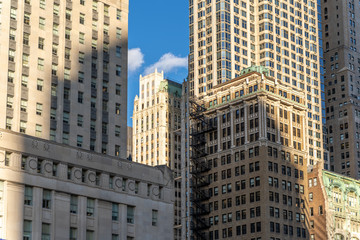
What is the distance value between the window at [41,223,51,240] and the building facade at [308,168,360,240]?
303 feet

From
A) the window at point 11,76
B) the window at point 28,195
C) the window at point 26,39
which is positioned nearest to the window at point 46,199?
the window at point 28,195

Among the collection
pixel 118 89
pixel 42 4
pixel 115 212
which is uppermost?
pixel 42 4

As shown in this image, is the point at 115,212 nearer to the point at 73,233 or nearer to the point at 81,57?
the point at 73,233

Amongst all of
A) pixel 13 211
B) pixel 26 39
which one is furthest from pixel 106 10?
pixel 13 211

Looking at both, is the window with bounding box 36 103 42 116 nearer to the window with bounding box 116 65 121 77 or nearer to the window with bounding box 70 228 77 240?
the window with bounding box 116 65 121 77

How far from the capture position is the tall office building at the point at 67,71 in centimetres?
11069

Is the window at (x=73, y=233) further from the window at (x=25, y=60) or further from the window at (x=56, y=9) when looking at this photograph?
the window at (x=56, y=9)

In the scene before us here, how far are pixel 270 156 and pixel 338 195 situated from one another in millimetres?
21829

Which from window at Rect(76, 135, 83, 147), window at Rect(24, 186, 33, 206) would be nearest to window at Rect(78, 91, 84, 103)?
window at Rect(76, 135, 83, 147)

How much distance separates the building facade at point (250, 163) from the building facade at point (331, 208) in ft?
6.93

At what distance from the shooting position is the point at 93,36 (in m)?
124

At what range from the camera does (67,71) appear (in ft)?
388

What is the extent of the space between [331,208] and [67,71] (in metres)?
86.6

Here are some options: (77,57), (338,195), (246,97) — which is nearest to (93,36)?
(77,57)
